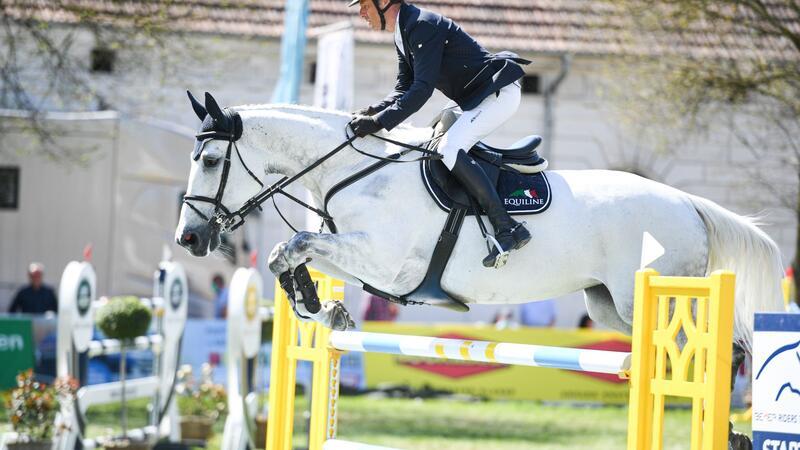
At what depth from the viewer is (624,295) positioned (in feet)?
19.1

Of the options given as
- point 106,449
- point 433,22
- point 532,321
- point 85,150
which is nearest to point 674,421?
point 532,321

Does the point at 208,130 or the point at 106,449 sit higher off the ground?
the point at 208,130

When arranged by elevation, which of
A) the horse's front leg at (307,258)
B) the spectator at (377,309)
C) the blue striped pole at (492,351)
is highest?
the horse's front leg at (307,258)

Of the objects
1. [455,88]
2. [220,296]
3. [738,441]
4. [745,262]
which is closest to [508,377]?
[220,296]

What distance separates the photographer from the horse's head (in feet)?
18.8

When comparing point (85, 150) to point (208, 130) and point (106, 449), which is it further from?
point (208, 130)

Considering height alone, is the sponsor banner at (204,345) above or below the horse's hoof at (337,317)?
below

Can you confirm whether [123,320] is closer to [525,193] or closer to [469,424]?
[469,424]

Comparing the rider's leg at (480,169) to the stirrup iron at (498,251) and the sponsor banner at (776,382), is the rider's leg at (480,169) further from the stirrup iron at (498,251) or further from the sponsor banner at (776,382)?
the sponsor banner at (776,382)

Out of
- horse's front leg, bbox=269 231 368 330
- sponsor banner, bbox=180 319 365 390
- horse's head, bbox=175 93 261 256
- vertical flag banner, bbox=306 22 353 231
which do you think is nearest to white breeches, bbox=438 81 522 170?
horse's front leg, bbox=269 231 368 330

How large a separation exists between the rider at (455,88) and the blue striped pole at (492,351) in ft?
1.50

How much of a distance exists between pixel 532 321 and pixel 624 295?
391 inches

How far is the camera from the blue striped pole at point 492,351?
15.7ft

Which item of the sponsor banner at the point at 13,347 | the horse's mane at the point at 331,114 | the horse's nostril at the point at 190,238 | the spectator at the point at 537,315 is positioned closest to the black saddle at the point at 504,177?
the horse's mane at the point at 331,114
